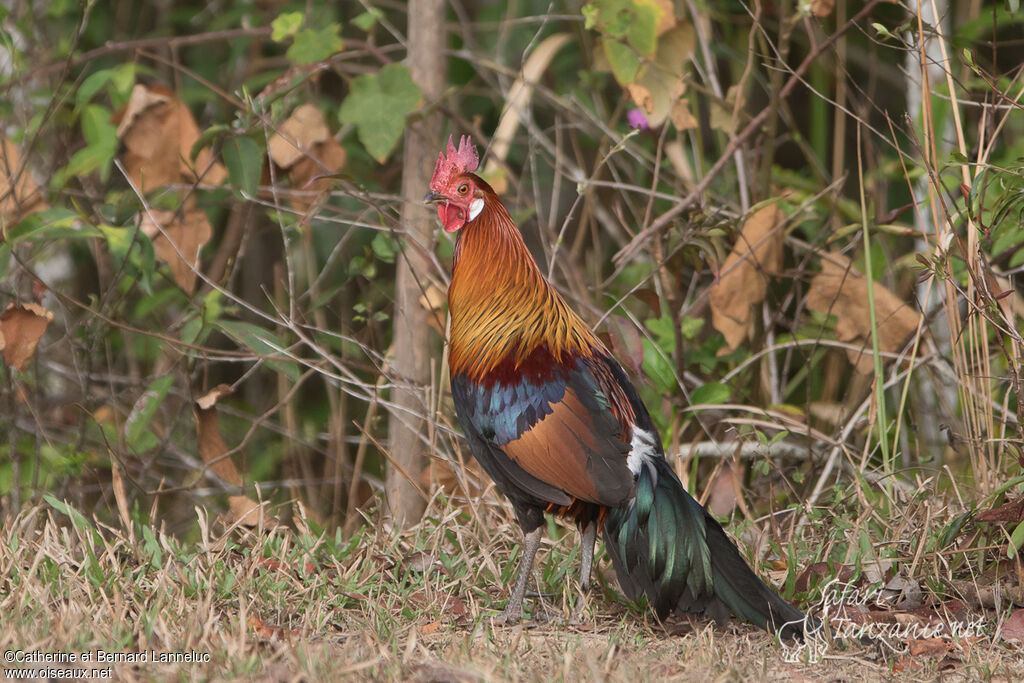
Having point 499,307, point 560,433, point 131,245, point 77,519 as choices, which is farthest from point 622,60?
point 77,519

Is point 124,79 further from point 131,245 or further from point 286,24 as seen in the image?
point 131,245

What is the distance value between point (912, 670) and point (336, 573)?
1608 mm

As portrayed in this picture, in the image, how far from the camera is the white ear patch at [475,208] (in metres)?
3.20

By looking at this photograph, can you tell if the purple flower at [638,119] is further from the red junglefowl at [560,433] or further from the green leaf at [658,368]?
the red junglefowl at [560,433]

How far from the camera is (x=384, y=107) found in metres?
3.89

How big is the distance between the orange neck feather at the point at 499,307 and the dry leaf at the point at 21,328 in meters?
1.37

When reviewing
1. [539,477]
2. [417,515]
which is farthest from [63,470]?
[539,477]

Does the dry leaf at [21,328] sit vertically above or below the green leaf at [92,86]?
below

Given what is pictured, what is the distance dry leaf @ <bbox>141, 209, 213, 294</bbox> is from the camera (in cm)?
409

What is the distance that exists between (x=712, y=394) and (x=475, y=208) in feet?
3.80

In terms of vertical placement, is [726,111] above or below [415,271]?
above

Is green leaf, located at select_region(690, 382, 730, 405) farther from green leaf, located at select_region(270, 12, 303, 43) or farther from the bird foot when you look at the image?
green leaf, located at select_region(270, 12, 303, 43)

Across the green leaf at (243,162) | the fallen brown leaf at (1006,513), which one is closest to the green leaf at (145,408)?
the green leaf at (243,162)

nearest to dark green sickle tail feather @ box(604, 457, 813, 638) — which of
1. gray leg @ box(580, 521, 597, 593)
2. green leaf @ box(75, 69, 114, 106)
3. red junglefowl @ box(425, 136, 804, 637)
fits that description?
red junglefowl @ box(425, 136, 804, 637)
